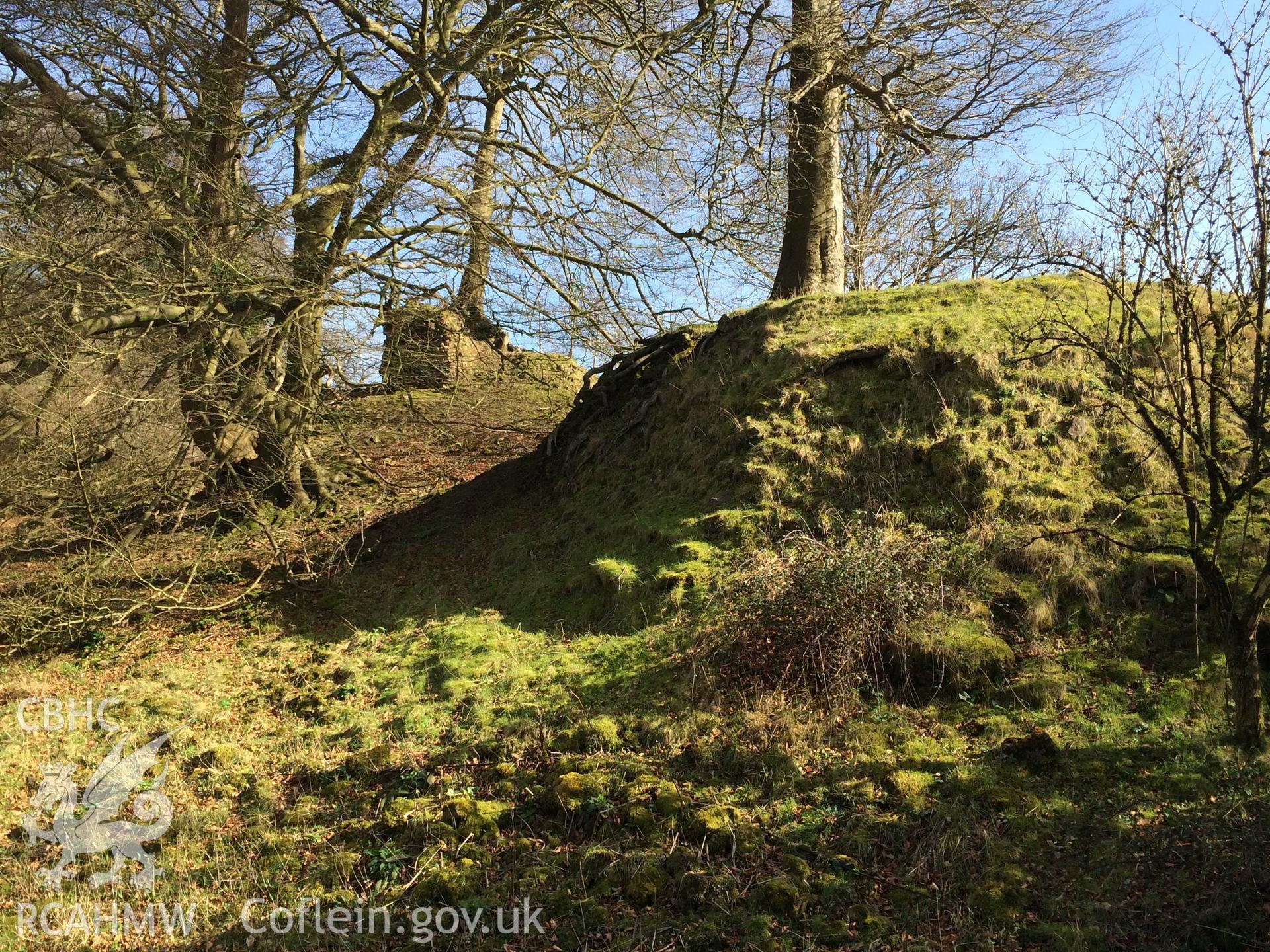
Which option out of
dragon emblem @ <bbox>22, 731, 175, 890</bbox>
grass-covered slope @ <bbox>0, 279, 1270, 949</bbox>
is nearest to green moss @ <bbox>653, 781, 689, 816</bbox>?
grass-covered slope @ <bbox>0, 279, 1270, 949</bbox>

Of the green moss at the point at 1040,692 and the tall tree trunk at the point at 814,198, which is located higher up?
the tall tree trunk at the point at 814,198

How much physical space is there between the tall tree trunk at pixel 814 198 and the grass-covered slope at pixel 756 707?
0.94 metres

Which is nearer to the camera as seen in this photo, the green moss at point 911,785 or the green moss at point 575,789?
the green moss at point 911,785

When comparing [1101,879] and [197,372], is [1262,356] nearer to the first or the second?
[1101,879]

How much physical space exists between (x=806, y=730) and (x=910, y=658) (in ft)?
3.18

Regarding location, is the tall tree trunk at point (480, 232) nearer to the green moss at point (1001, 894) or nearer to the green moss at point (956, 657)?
the green moss at point (956, 657)

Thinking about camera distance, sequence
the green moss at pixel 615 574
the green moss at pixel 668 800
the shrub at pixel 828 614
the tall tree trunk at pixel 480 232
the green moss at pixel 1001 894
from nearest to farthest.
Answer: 1. the green moss at pixel 1001 894
2. the green moss at pixel 668 800
3. the shrub at pixel 828 614
4. the green moss at pixel 615 574
5. the tall tree trunk at pixel 480 232

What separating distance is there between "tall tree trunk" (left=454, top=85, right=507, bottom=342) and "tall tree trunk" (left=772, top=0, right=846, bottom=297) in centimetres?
357

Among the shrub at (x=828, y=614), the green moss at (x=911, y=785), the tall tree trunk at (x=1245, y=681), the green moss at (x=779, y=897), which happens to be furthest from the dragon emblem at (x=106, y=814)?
the tall tree trunk at (x=1245, y=681)

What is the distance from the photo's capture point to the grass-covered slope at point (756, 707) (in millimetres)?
3998

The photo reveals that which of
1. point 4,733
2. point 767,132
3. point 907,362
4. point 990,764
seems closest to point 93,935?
point 4,733

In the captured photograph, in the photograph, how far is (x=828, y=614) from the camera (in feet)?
19.0

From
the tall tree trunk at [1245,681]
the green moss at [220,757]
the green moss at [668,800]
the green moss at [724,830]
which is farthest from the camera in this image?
the green moss at [220,757]

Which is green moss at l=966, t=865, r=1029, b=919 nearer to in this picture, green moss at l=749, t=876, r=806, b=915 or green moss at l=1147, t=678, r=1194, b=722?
green moss at l=749, t=876, r=806, b=915
